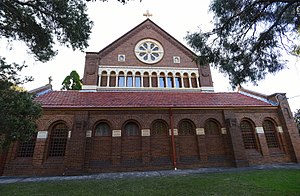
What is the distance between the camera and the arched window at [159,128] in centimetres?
1295

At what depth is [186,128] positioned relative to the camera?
13414 millimetres

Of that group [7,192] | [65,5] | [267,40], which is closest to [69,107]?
[7,192]

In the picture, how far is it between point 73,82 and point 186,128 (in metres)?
21.6

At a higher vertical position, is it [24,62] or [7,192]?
[24,62]

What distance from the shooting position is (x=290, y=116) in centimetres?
1394

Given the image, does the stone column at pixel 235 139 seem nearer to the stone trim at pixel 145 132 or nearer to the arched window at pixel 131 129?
the stone trim at pixel 145 132

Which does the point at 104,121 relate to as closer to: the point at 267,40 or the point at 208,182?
the point at 208,182

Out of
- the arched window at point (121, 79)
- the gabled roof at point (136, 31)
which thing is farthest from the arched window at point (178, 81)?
the arched window at point (121, 79)

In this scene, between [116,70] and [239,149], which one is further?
[116,70]

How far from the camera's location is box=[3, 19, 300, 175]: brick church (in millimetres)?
11359

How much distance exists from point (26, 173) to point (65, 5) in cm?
1117

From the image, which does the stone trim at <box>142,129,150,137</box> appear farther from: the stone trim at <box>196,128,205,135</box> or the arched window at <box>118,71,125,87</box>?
the arched window at <box>118,71,125,87</box>

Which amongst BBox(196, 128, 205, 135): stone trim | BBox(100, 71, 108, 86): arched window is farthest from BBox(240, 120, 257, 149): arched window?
BBox(100, 71, 108, 86): arched window

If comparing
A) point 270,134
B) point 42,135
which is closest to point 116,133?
point 42,135
